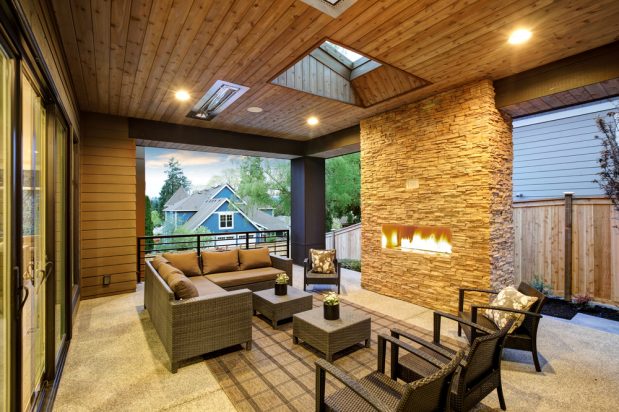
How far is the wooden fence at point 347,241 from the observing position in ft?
27.9

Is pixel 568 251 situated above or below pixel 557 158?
below

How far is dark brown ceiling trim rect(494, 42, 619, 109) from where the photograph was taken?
305cm

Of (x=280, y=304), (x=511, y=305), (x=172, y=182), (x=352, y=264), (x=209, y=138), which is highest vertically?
(x=209, y=138)

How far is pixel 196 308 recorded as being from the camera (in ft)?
9.29

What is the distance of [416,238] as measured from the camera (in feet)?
15.7

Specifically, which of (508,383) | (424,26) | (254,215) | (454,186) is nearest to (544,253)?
(454,186)

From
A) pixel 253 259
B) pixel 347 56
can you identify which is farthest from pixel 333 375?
pixel 347 56

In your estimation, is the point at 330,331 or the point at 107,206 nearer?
the point at 330,331

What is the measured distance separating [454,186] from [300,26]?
9.58ft

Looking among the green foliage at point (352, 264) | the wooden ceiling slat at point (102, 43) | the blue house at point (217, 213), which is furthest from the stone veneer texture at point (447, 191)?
the blue house at point (217, 213)

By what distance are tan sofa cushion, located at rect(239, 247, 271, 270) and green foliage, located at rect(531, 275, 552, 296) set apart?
178 inches

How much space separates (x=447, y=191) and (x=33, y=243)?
14.9 ft

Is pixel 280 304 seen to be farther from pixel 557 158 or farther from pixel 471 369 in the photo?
pixel 557 158

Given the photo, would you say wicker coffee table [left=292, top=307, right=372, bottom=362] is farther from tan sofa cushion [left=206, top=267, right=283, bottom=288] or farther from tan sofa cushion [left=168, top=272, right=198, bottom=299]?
tan sofa cushion [left=206, top=267, right=283, bottom=288]
